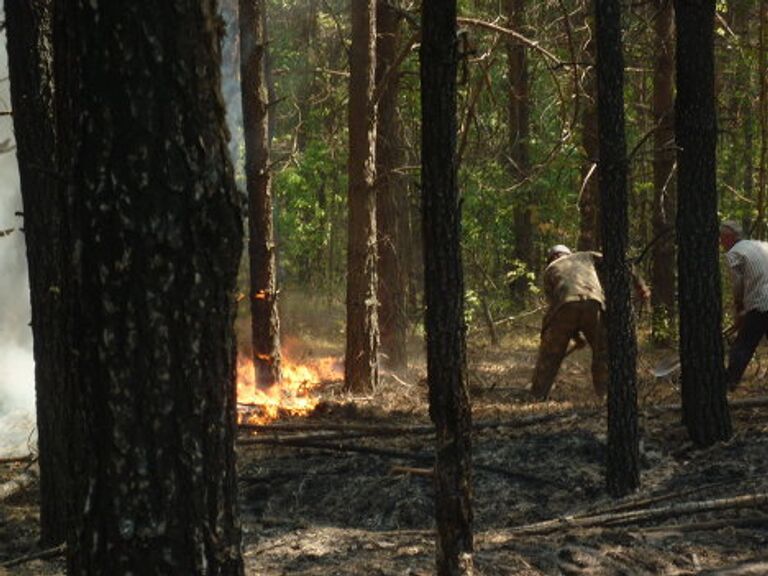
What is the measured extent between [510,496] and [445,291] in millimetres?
3389

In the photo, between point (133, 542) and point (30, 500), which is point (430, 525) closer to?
point (30, 500)

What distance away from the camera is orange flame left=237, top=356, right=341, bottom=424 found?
12742 millimetres

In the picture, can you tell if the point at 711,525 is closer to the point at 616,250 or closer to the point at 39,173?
the point at 616,250

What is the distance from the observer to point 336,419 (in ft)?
39.5

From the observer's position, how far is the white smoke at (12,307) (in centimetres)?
1479

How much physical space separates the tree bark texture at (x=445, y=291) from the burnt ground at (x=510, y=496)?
0.31 meters

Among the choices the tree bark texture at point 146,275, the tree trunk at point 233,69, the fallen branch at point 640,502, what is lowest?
the fallen branch at point 640,502

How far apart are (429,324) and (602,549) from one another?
1873 millimetres

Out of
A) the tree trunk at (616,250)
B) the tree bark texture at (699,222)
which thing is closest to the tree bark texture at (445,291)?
the tree trunk at (616,250)

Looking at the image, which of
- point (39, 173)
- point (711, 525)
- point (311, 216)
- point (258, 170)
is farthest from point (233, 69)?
point (711, 525)

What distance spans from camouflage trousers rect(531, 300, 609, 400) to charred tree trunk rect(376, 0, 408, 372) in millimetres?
3641

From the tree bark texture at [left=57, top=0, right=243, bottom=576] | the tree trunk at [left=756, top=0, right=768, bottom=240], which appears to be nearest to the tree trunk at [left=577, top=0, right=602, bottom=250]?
the tree trunk at [left=756, top=0, right=768, bottom=240]

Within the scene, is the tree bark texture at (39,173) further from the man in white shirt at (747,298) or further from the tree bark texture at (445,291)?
the man in white shirt at (747,298)

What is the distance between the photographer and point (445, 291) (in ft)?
19.1
